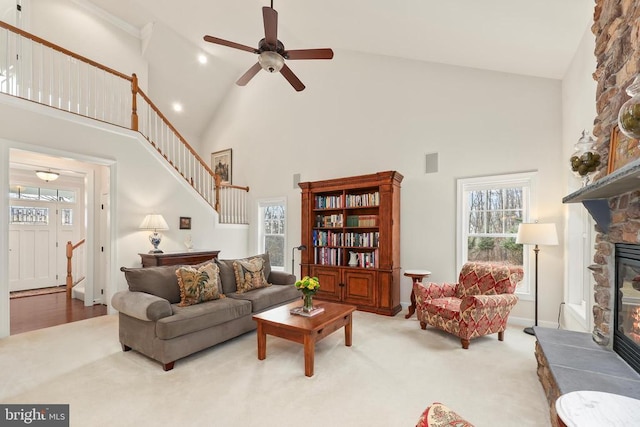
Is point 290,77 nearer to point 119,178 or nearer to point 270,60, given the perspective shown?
point 270,60

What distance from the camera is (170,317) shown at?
9.28ft

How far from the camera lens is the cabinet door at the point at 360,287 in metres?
4.70

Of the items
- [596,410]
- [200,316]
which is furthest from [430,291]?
[200,316]

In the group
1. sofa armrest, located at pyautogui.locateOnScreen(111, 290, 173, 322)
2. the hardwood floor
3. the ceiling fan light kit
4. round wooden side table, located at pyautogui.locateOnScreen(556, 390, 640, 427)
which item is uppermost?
the ceiling fan light kit

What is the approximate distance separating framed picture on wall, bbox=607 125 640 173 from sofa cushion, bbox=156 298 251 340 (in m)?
3.53

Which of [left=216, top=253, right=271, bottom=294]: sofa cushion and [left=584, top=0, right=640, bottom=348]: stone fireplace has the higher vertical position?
[left=584, top=0, right=640, bottom=348]: stone fireplace

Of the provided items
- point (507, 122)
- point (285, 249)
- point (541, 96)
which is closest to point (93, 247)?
point (285, 249)

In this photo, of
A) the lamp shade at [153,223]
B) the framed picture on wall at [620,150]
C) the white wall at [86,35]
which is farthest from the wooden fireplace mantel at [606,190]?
the white wall at [86,35]

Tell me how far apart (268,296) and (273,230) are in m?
2.97

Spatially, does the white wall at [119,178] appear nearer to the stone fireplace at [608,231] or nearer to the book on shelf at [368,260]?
the book on shelf at [368,260]

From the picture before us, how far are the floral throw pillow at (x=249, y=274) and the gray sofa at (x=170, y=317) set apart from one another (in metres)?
0.18

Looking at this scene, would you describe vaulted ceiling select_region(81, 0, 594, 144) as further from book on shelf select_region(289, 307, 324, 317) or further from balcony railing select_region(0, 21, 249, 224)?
book on shelf select_region(289, 307, 324, 317)

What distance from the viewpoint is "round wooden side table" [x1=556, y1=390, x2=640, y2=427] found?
118 cm

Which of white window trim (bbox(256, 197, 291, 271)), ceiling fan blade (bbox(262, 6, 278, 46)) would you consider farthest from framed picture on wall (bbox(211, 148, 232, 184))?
ceiling fan blade (bbox(262, 6, 278, 46))
